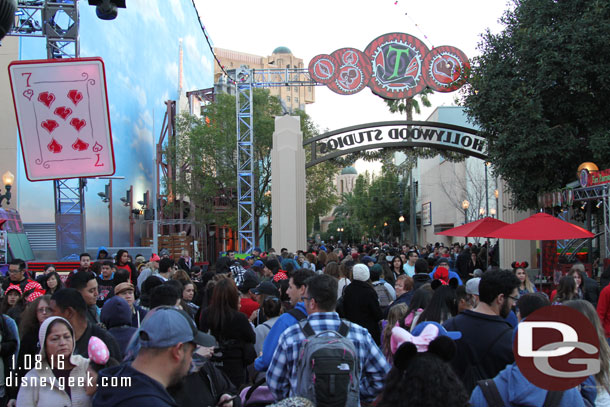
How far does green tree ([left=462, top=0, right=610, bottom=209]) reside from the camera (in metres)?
16.5

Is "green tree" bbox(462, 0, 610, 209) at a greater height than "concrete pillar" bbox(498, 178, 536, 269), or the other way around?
"green tree" bbox(462, 0, 610, 209)

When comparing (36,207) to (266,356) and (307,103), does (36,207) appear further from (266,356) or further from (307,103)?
(307,103)

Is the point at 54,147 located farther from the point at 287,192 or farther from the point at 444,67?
the point at 444,67

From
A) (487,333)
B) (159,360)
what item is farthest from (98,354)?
(487,333)

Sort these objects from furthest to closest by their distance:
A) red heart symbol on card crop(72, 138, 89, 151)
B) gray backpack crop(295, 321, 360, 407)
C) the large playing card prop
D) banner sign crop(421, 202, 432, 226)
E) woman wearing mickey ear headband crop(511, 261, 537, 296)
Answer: banner sign crop(421, 202, 432, 226) → red heart symbol on card crop(72, 138, 89, 151) → the large playing card prop → woman wearing mickey ear headband crop(511, 261, 537, 296) → gray backpack crop(295, 321, 360, 407)

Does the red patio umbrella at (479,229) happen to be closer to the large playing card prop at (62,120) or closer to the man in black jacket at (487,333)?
the large playing card prop at (62,120)

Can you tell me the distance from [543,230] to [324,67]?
13.5 m

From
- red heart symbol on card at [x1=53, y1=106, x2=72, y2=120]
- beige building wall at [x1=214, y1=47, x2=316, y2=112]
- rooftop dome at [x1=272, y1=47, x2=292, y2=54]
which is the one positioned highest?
rooftop dome at [x1=272, y1=47, x2=292, y2=54]

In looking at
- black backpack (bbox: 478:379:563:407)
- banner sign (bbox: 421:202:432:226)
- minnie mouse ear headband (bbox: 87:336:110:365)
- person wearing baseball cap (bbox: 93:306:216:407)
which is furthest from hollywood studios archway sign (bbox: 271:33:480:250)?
banner sign (bbox: 421:202:432:226)

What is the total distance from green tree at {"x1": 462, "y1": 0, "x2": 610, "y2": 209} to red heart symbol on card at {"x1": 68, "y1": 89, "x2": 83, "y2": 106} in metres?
11.9

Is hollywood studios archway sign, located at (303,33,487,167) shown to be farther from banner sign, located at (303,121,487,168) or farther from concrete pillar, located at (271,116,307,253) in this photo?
concrete pillar, located at (271,116,307,253)

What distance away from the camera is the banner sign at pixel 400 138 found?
23.2 meters

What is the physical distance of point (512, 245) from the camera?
21.4 meters

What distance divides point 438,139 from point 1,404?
20.1 meters
